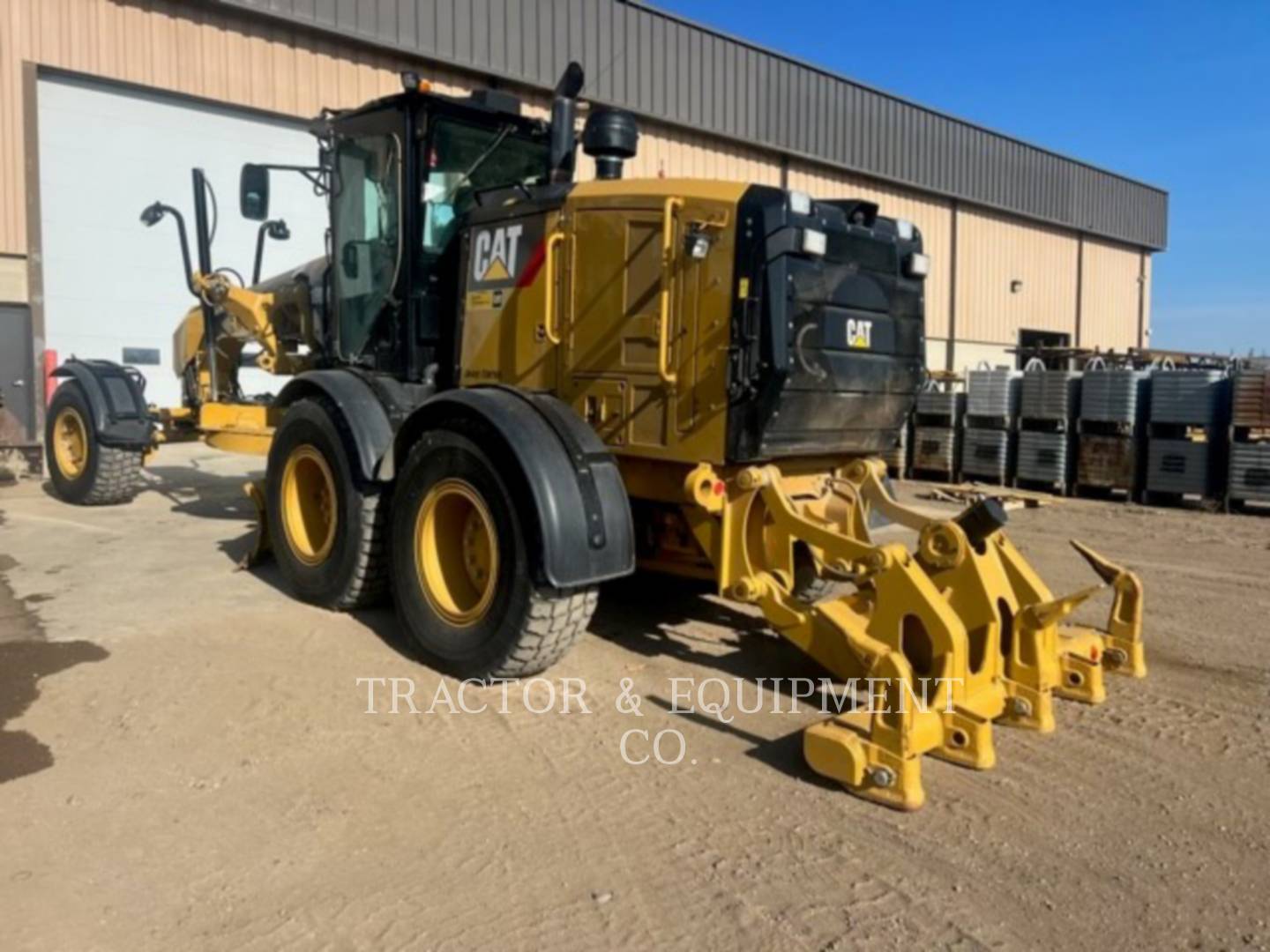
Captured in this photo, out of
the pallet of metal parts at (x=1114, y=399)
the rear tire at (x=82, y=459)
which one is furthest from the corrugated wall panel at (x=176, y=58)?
the pallet of metal parts at (x=1114, y=399)

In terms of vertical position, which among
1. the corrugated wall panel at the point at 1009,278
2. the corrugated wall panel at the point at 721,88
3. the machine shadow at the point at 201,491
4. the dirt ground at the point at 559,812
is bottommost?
the dirt ground at the point at 559,812

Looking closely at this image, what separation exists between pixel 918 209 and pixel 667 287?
2056 centimetres

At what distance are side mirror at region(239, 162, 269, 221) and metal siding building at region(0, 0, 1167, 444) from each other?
114 inches

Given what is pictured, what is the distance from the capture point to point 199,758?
13.9 ft

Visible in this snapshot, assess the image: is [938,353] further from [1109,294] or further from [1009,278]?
[1109,294]

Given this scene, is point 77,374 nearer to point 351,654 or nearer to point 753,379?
point 351,654

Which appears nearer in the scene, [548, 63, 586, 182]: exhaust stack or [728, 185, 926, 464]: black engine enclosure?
[728, 185, 926, 464]: black engine enclosure

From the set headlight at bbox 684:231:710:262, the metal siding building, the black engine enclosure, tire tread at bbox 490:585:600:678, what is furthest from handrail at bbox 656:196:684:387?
the metal siding building

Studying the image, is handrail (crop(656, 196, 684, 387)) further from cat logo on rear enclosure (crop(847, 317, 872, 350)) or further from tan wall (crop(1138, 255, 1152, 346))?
tan wall (crop(1138, 255, 1152, 346))

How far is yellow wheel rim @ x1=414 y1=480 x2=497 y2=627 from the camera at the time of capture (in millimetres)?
5355

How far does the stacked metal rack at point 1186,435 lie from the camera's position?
41.3ft

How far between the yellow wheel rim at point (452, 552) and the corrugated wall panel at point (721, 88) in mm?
10699

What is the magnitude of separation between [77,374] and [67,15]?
194 inches

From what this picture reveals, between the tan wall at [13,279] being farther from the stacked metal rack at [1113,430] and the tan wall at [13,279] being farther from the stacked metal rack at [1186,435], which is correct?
the stacked metal rack at [1186,435]
